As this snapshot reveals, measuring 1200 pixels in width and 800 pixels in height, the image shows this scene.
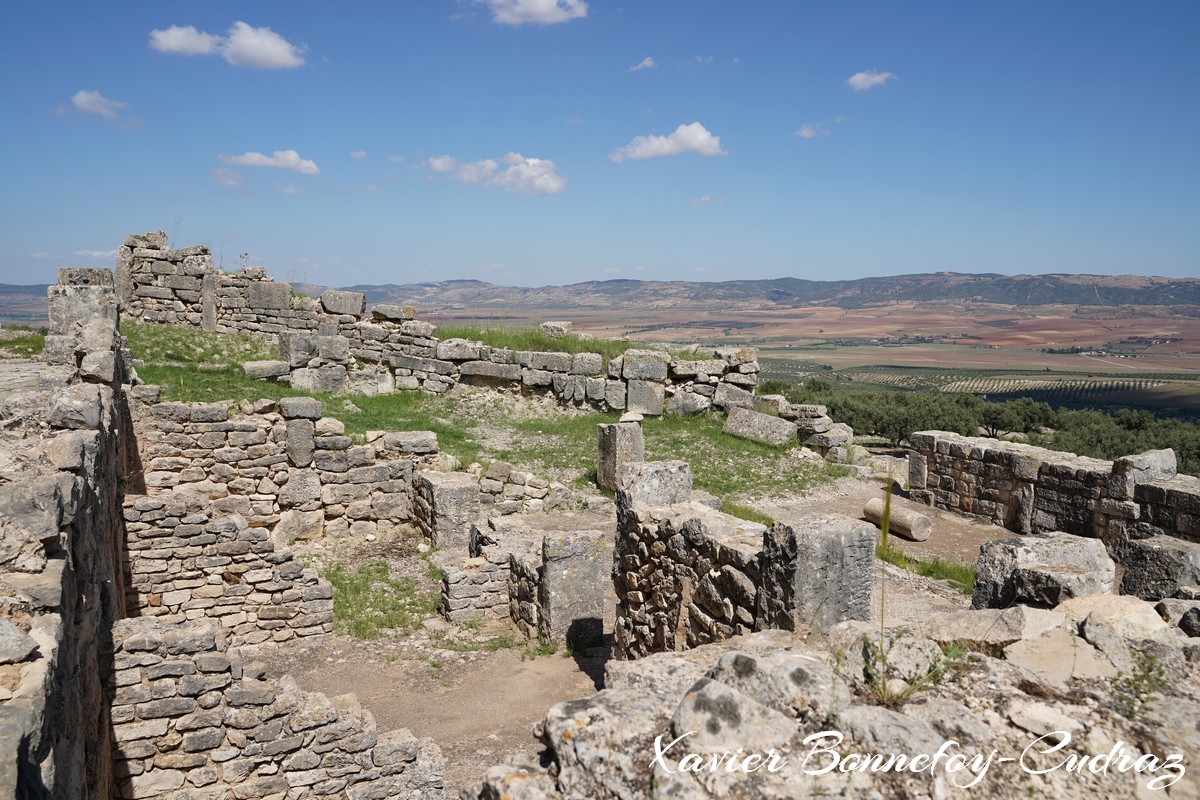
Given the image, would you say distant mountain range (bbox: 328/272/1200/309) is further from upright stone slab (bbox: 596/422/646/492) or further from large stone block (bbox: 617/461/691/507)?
large stone block (bbox: 617/461/691/507)

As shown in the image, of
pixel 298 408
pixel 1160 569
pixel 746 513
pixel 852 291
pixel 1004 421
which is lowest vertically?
pixel 1004 421

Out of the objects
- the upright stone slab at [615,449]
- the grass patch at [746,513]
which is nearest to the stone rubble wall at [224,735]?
the grass patch at [746,513]

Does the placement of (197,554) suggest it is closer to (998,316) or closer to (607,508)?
(607,508)

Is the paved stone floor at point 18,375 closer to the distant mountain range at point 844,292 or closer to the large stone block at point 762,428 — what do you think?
the large stone block at point 762,428

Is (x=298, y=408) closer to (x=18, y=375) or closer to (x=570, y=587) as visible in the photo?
(x=18, y=375)

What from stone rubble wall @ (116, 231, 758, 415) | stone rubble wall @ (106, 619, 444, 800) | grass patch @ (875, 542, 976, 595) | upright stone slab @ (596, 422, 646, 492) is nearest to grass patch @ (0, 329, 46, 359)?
stone rubble wall @ (116, 231, 758, 415)

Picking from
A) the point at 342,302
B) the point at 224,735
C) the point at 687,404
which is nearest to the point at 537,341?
the point at 687,404

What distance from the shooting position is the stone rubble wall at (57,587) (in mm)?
2676

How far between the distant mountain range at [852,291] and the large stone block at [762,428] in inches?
2365

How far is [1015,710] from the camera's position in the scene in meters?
2.96

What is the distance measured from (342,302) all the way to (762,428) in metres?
11.2

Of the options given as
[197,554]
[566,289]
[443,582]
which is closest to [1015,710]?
[443,582]

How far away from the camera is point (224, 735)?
5.72 metres

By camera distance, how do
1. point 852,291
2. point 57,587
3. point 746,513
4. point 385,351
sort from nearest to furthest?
point 57,587, point 746,513, point 385,351, point 852,291
